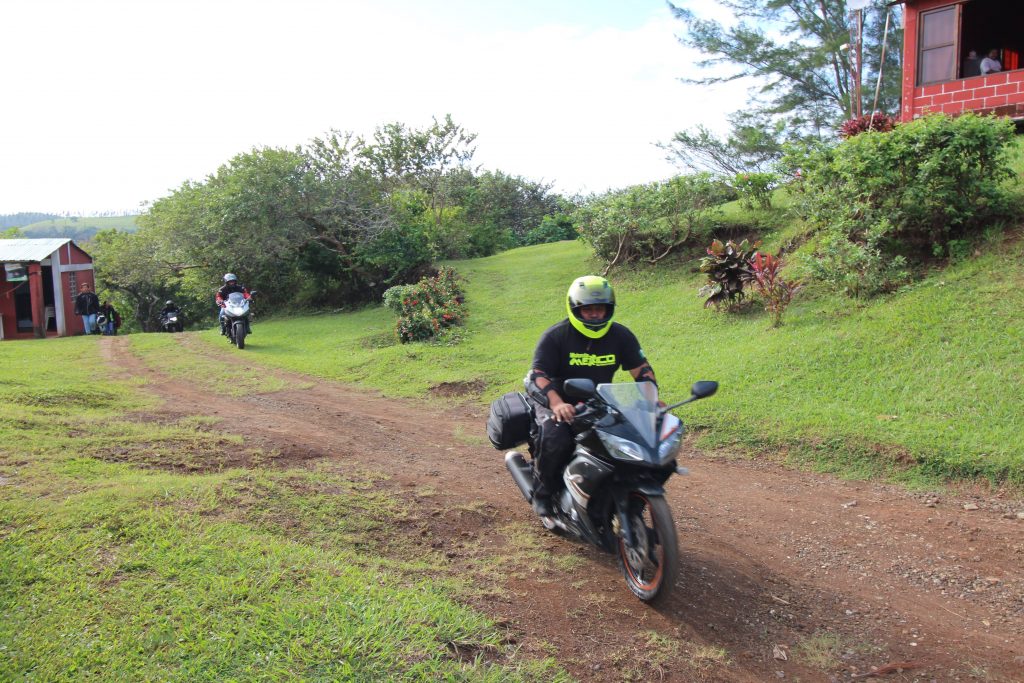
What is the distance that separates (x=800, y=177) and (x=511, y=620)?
399 inches

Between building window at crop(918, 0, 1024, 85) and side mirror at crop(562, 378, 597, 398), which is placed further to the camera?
building window at crop(918, 0, 1024, 85)

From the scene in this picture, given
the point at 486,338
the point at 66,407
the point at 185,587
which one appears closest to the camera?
the point at 185,587

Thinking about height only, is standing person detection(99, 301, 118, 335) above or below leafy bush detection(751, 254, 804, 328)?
below

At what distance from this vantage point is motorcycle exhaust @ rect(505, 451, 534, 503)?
497cm

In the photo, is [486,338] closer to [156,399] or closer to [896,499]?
[156,399]

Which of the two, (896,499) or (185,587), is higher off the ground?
(185,587)

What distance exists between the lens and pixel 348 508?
4.78 metres

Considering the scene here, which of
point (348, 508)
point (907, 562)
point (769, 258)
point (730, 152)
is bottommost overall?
point (907, 562)

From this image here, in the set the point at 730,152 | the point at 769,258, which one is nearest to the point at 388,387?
the point at 769,258

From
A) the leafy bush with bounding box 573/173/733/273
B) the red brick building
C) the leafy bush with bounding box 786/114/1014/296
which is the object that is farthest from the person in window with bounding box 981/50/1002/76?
the leafy bush with bounding box 786/114/1014/296

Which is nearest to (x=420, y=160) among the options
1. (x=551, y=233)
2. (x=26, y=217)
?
(x=551, y=233)

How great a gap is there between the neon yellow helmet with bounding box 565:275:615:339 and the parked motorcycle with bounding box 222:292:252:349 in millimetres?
11794

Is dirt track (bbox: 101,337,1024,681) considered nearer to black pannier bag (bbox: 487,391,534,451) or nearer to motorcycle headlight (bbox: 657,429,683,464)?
black pannier bag (bbox: 487,391,534,451)

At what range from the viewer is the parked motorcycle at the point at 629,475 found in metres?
3.79
